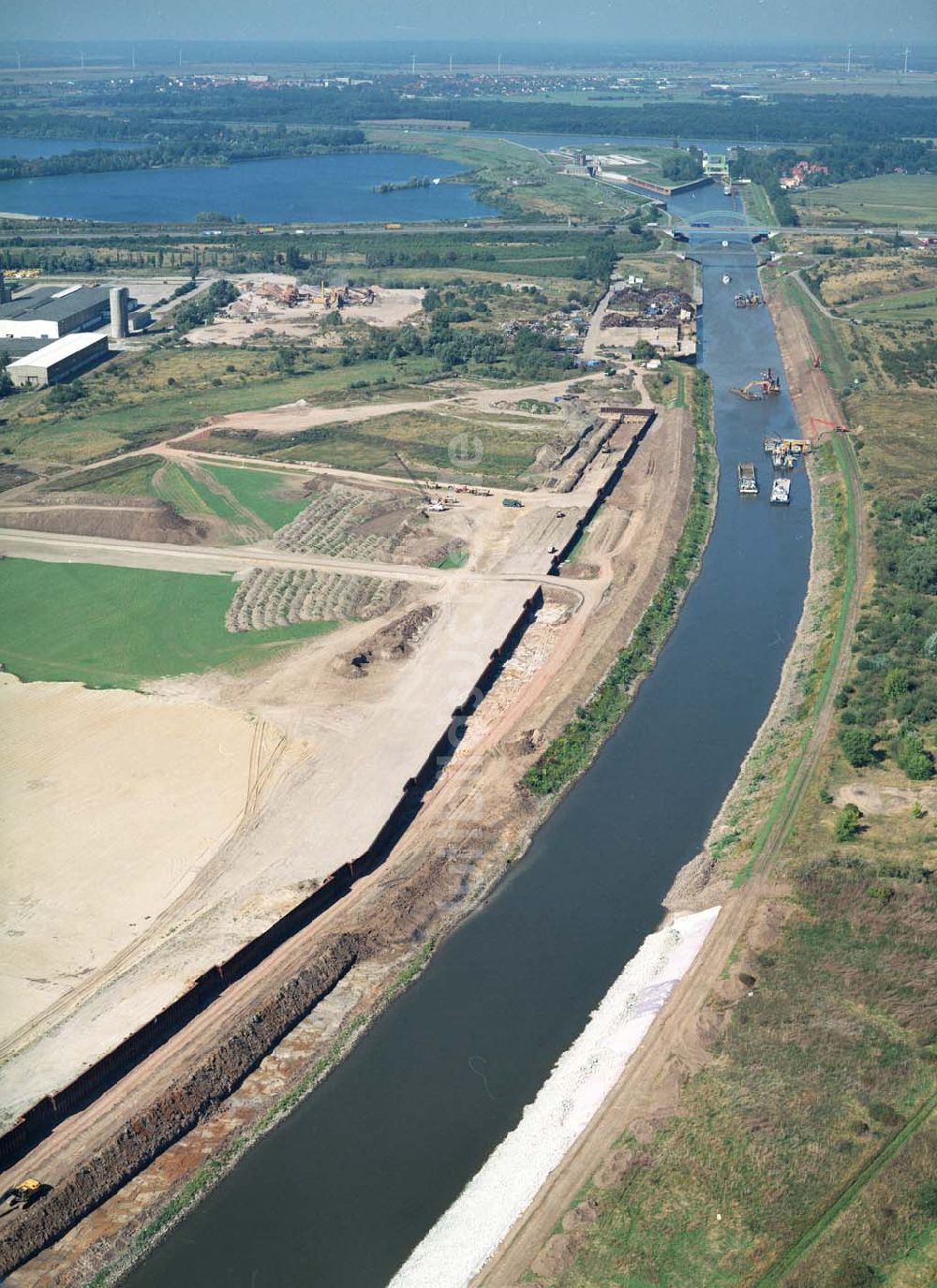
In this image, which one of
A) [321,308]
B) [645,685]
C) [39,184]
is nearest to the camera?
[645,685]

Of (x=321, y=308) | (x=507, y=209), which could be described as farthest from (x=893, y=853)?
(x=507, y=209)

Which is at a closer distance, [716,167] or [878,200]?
[878,200]

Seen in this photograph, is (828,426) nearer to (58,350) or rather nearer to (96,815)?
(58,350)

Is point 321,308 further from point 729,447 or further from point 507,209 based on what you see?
point 507,209

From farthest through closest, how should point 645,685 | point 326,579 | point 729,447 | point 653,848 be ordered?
point 729,447, point 326,579, point 645,685, point 653,848

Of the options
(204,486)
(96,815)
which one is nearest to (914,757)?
(96,815)

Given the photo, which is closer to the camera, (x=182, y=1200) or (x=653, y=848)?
(x=182, y=1200)

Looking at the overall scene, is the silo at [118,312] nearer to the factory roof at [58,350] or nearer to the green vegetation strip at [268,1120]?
the factory roof at [58,350]
